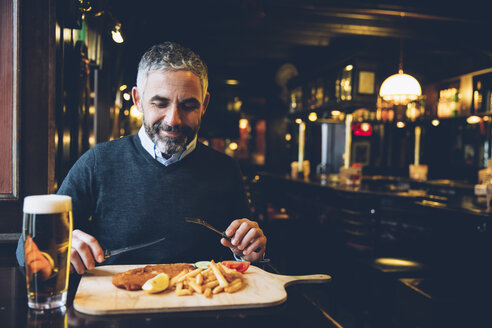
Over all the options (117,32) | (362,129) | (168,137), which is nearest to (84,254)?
(168,137)

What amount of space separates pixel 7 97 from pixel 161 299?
160 centimetres

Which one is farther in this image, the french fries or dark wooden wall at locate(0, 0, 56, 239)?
dark wooden wall at locate(0, 0, 56, 239)

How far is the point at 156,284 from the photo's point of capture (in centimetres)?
98

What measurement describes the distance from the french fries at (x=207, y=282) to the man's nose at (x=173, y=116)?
24.9 inches

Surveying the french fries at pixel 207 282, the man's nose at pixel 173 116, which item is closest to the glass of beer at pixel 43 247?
the french fries at pixel 207 282

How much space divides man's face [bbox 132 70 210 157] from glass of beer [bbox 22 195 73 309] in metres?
0.67

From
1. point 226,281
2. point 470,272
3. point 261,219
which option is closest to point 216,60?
point 261,219

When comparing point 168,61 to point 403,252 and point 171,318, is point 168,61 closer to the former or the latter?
point 171,318

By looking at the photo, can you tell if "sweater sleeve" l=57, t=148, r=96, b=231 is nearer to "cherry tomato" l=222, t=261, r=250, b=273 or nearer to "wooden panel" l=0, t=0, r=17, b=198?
"wooden panel" l=0, t=0, r=17, b=198

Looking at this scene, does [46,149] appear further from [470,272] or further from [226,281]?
[470,272]

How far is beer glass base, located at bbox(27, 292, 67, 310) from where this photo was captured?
90 cm

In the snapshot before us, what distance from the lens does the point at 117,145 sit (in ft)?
5.65

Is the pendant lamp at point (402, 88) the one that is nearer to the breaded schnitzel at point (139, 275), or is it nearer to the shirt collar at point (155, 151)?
the shirt collar at point (155, 151)

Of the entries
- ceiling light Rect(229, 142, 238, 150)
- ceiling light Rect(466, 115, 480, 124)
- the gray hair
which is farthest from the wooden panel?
ceiling light Rect(229, 142, 238, 150)
